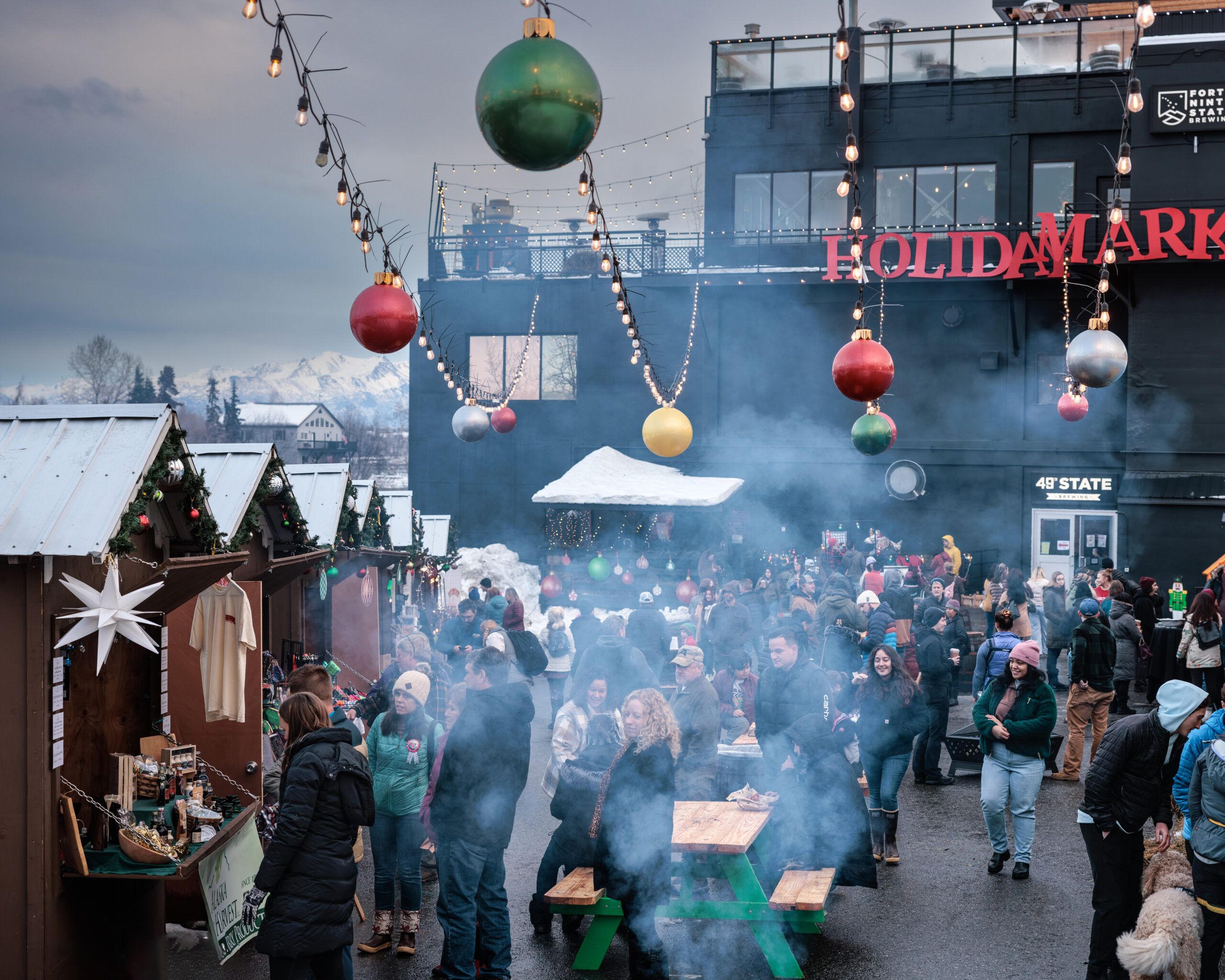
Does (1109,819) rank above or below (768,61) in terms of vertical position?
below

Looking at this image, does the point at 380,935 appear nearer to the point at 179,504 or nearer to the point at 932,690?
the point at 179,504

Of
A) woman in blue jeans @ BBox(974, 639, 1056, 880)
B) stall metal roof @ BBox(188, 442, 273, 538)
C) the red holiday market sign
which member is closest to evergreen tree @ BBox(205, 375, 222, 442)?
the red holiday market sign

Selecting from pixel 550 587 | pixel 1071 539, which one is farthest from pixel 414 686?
pixel 1071 539

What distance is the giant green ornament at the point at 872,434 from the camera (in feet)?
35.6

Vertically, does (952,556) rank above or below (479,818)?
above

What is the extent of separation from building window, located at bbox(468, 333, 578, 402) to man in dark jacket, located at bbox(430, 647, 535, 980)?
2184cm

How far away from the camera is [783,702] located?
8.00 metres

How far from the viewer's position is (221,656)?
7.45m

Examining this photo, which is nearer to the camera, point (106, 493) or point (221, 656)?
point (106, 493)

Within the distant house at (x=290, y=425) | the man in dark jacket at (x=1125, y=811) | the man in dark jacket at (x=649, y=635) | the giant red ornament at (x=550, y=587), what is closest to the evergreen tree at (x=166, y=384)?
the distant house at (x=290, y=425)

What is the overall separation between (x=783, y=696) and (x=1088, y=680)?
4.17 metres

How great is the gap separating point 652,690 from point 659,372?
2116 centimetres

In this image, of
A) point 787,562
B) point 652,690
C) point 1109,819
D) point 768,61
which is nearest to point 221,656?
point 652,690

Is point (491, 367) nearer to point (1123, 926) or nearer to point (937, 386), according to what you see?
point (937, 386)
